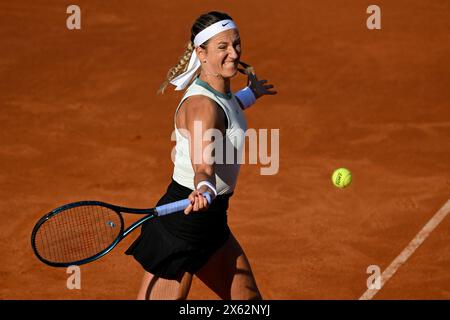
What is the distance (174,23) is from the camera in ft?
39.2

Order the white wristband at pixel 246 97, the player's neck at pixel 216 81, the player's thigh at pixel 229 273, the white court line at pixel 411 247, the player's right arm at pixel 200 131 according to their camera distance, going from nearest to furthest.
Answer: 1. the player's right arm at pixel 200 131
2. the player's neck at pixel 216 81
3. the player's thigh at pixel 229 273
4. the white wristband at pixel 246 97
5. the white court line at pixel 411 247

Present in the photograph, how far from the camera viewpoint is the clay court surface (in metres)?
7.16

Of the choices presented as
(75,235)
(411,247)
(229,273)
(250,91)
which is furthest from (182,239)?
(411,247)

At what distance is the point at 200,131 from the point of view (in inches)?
174

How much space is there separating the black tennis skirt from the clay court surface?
200cm

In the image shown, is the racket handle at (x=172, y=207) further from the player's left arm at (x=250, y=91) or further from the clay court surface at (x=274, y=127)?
the clay court surface at (x=274, y=127)

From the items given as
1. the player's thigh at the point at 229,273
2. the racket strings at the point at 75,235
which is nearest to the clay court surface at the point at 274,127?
the racket strings at the point at 75,235

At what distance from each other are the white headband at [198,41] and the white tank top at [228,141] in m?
0.16

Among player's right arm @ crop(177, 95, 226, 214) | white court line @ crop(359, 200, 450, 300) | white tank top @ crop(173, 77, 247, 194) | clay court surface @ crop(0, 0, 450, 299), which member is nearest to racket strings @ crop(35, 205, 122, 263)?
white tank top @ crop(173, 77, 247, 194)

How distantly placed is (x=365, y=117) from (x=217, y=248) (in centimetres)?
500

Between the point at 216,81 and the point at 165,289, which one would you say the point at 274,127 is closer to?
the point at 216,81

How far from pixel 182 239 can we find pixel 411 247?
3110 mm

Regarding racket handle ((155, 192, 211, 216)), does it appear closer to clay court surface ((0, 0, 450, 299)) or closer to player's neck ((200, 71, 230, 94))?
player's neck ((200, 71, 230, 94))

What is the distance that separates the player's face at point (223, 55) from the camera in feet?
15.7
